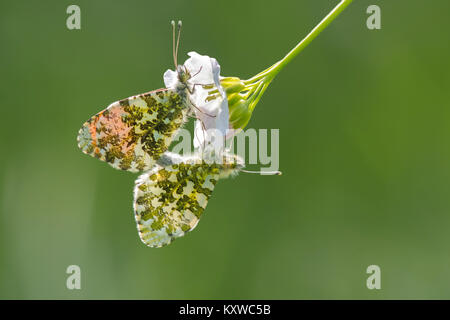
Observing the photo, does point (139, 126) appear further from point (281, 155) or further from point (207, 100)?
point (281, 155)

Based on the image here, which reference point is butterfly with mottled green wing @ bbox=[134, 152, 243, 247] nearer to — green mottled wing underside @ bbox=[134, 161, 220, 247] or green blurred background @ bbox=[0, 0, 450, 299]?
green mottled wing underside @ bbox=[134, 161, 220, 247]

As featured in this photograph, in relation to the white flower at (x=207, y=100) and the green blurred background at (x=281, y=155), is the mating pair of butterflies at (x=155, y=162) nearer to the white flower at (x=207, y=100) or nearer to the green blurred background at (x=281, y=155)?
the white flower at (x=207, y=100)

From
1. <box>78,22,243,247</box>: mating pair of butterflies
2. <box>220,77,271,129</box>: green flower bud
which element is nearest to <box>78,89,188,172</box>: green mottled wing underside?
<box>78,22,243,247</box>: mating pair of butterflies

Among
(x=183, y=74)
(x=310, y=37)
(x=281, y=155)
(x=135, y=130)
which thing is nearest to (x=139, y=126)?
(x=135, y=130)

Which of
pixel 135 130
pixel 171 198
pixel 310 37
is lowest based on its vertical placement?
pixel 171 198

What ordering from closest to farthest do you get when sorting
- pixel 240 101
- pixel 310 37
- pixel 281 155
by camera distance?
pixel 310 37 → pixel 240 101 → pixel 281 155

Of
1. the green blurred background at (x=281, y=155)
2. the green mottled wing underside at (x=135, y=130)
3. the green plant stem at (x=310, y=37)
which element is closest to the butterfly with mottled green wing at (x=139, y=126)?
the green mottled wing underside at (x=135, y=130)

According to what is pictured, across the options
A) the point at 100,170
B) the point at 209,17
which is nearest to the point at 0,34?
the point at 100,170
